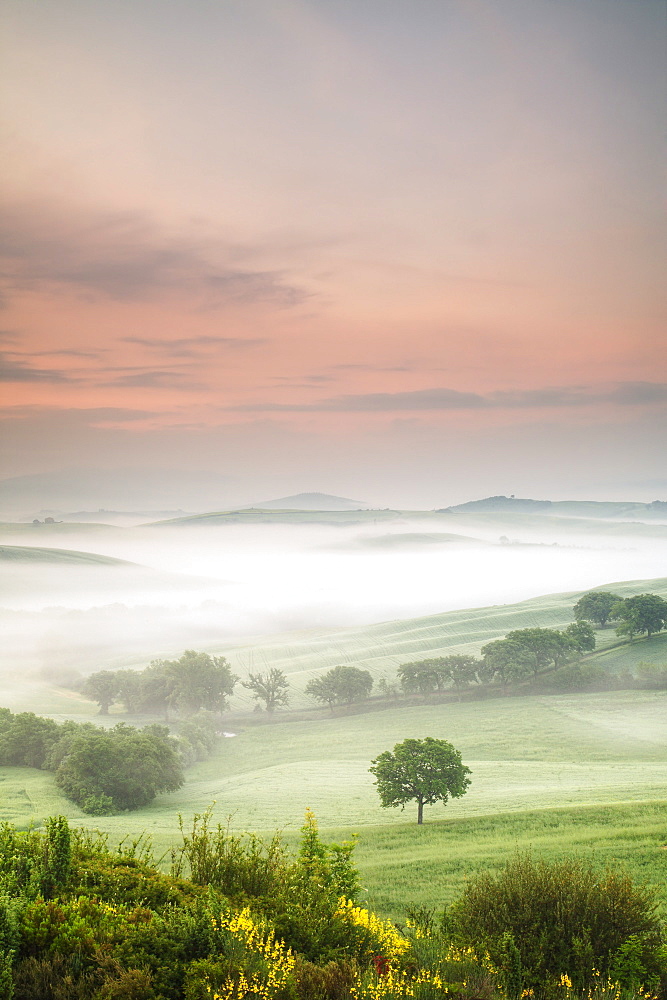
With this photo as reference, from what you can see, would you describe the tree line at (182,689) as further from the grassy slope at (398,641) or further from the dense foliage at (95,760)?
the dense foliage at (95,760)

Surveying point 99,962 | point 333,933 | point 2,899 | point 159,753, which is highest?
point 2,899

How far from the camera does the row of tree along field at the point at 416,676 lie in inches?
4451

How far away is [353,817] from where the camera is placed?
5281 cm

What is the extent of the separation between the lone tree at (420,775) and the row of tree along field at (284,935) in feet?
96.7

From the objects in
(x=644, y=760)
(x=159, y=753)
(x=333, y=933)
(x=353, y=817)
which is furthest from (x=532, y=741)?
(x=333, y=933)

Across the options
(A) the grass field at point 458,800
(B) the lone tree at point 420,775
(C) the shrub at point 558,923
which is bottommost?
(A) the grass field at point 458,800

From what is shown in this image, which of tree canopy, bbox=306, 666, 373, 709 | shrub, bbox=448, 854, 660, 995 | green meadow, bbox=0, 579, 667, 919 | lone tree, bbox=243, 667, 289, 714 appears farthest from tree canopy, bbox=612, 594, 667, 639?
shrub, bbox=448, 854, 660, 995

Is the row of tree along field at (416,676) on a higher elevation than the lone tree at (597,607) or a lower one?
lower

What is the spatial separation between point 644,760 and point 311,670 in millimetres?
80340

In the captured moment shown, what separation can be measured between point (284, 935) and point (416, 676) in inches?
4093

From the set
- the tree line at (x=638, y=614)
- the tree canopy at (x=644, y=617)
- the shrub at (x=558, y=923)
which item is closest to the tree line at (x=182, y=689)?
the tree canopy at (x=644, y=617)

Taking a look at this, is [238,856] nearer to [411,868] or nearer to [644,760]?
[411,868]

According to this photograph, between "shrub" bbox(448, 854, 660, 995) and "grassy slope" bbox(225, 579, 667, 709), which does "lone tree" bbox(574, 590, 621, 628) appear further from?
"shrub" bbox(448, 854, 660, 995)

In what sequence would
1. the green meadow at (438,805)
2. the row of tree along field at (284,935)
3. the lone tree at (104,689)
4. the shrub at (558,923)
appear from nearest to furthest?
the row of tree along field at (284,935), the shrub at (558,923), the green meadow at (438,805), the lone tree at (104,689)
